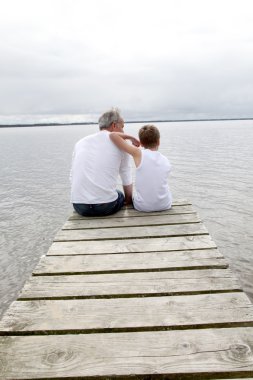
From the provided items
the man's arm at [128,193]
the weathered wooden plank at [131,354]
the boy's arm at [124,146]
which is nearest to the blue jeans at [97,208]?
the man's arm at [128,193]

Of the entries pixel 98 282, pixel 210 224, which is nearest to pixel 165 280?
pixel 98 282

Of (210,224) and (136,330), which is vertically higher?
(136,330)

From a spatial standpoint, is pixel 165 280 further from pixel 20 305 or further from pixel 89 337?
pixel 20 305

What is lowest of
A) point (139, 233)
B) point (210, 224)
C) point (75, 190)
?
point (210, 224)

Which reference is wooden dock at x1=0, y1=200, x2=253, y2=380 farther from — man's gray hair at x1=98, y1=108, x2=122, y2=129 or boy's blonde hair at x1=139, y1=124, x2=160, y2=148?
man's gray hair at x1=98, y1=108, x2=122, y2=129

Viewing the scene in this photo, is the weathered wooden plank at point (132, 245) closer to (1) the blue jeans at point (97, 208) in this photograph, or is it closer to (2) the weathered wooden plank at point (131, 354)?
(1) the blue jeans at point (97, 208)

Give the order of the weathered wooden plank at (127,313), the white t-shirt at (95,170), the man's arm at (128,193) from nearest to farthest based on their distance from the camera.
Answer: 1. the weathered wooden plank at (127,313)
2. the white t-shirt at (95,170)
3. the man's arm at (128,193)

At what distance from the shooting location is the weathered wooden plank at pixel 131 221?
5.27 metres

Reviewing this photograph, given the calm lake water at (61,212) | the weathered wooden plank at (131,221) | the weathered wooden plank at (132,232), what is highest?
the weathered wooden plank at (132,232)

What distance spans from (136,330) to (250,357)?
82cm

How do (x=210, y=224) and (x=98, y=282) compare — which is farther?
(x=210, y=224)

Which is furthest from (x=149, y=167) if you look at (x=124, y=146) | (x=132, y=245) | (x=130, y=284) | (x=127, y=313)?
(x=127, y=313)

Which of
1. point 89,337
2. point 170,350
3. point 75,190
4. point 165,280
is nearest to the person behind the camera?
point 170,350

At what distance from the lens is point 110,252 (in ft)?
13.5
